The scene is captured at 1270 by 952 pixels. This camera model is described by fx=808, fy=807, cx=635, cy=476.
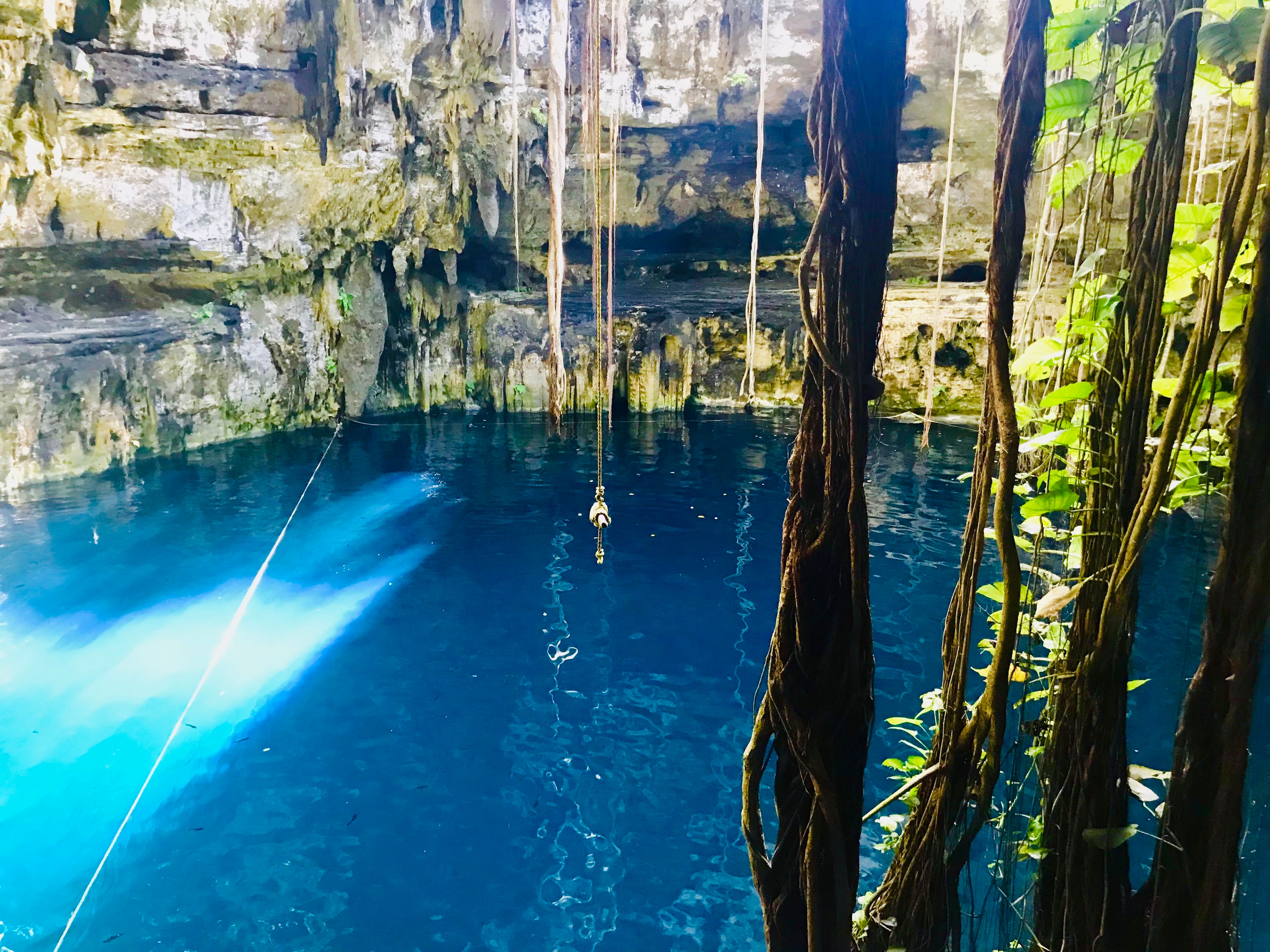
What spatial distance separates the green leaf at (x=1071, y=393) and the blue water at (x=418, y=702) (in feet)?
1.54

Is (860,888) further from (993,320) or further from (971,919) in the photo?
(993,320)

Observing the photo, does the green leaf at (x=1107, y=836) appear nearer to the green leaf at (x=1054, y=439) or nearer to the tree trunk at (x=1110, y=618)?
the tree trunk at (x=1110, y=618)

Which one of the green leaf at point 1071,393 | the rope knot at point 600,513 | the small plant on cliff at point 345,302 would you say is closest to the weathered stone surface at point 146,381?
the small plant on cliff at point 345,302

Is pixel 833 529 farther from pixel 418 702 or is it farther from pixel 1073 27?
pixel 418 702

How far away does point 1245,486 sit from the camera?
1.42 meters

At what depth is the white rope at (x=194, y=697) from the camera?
3.77 m

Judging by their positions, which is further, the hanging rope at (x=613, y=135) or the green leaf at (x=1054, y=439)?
the hanging rope at (x=613, y=135)

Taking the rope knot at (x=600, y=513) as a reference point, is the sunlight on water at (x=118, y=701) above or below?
below

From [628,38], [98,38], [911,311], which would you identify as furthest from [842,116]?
[628,38]

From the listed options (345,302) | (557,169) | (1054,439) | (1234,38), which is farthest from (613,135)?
(345,302)

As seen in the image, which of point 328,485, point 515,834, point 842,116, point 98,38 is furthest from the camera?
point 328,485

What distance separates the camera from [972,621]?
1766mm

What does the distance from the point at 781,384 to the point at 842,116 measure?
13577 millimetres

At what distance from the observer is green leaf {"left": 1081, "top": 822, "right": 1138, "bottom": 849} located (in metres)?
1.63
